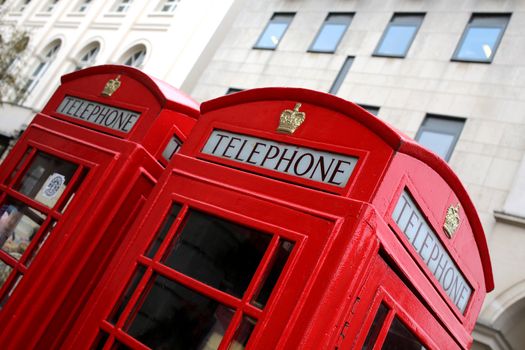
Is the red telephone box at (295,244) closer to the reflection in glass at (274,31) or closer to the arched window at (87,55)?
the reflection in glass at (274,31)

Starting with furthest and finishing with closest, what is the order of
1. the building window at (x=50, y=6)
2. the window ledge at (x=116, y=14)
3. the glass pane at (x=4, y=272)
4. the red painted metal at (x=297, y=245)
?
the building window at (x=50, y=6) → the window ledge at (x=116, y=14) → the glass pane at (x=4, y=272) → the red painted metal at (x=297, y=245)

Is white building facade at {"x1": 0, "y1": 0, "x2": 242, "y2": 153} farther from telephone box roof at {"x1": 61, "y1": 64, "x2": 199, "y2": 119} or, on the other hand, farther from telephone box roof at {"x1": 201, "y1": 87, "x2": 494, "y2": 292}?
telephone box roof at {"x1": 201, "y1": 87, "x2": 494, "y2": 292}

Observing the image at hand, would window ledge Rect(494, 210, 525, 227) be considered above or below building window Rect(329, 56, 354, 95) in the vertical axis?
below

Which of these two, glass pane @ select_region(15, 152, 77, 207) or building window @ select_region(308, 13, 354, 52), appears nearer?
glass pane @ select_region(15, 152, 77, 207)

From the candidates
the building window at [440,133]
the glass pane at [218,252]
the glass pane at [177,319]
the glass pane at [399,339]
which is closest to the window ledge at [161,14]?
the building window at [440,133]

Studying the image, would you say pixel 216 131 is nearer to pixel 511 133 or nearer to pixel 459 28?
pixel 511 133

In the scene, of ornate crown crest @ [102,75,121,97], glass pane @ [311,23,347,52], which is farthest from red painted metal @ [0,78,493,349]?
glass pane @ [311,23,347,52]

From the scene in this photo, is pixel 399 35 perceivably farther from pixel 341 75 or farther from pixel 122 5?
pixel 122 5

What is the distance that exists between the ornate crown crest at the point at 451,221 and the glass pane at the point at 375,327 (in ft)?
2.24

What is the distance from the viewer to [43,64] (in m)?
18.8

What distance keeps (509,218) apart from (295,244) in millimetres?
7498

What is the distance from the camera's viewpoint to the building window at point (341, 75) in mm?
12227

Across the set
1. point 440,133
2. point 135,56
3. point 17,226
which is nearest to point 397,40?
point 440,133

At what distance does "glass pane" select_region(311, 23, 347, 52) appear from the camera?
13031mm
